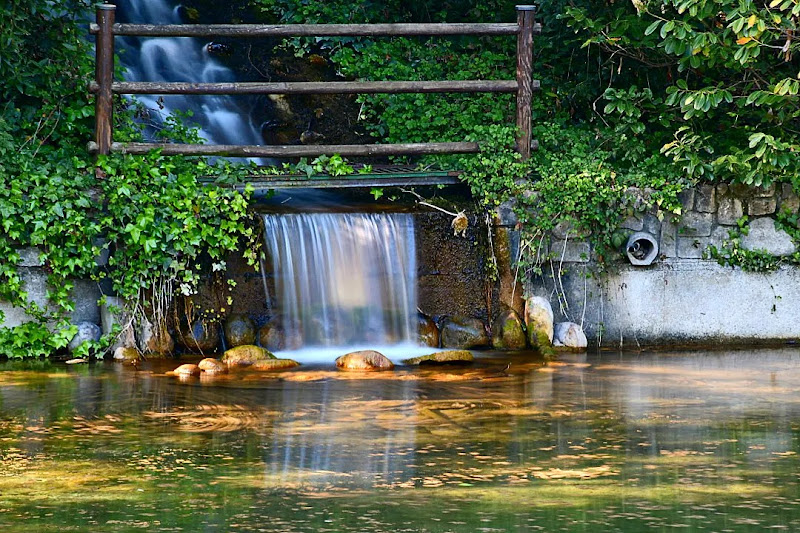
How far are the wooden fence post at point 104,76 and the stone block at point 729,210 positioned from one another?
462 centimetres

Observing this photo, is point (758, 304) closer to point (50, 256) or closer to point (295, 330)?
point (295, 330)

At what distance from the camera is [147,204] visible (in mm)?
8031

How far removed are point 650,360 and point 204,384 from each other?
3.11 metres

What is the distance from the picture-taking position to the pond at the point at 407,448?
4.04m

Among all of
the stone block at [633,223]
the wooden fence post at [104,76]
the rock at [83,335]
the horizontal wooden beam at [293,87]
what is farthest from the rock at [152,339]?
the stone block at [633,223]

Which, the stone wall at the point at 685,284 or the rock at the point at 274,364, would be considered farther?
the stone wall at the point at 685,284

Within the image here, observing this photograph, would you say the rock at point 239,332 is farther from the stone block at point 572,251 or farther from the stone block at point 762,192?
the stone block at point 762,192

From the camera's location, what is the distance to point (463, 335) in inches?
329

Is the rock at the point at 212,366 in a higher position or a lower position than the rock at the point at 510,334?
lower

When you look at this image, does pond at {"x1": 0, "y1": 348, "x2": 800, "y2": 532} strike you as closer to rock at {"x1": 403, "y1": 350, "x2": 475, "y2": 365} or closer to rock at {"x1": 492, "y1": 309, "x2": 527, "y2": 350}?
rock at {"x1": 403, "y1": 350, "x2": 475, "y2": 365}

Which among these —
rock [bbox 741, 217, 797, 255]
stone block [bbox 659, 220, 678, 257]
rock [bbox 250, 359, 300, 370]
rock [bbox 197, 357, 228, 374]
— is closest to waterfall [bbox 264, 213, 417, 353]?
rock [bbox 250, 359, 300, 370]

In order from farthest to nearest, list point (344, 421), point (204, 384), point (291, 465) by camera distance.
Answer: point (204, 384), point (344, 421), point (291, 465)

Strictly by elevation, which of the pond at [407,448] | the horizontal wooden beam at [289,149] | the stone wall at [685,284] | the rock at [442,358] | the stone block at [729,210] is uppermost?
the horizontal wooden beam at [289,149]

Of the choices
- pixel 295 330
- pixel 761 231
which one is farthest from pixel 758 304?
pixel 295 330
